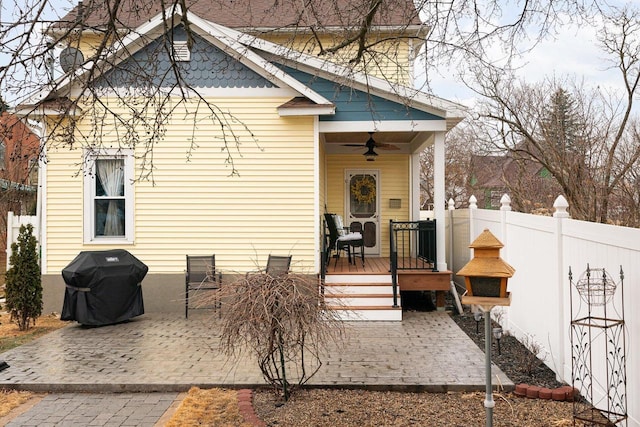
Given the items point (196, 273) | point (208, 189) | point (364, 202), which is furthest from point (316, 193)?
point (364, 202)

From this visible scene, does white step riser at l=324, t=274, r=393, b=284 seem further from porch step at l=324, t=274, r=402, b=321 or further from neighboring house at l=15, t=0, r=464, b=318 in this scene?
neighboring house at l=15, t=0, r=464, b=318

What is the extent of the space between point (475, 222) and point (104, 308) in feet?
21.1

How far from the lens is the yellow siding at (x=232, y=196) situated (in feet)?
32.0

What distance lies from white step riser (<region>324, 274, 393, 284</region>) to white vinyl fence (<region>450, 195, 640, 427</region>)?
2.06 m

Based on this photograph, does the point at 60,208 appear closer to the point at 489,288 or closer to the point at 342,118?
the point at 342,118

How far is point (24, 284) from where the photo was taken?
8.76m

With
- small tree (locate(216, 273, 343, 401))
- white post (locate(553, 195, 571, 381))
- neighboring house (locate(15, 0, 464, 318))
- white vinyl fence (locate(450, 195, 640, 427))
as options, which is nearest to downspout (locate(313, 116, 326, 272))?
neighboring house (locate(15, 0, 464, 318))

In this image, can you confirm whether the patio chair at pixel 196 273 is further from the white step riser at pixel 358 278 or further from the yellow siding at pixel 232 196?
the white step riser at pixel 358 278

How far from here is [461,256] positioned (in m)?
11.0

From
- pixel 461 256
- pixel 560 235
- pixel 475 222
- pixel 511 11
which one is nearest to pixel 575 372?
pixel 560 235

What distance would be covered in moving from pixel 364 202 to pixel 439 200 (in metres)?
3.27

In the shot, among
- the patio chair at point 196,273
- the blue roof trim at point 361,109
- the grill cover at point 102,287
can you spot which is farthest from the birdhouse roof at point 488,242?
the grill cover at point 102,287

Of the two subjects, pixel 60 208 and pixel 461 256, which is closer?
pixel 60 208

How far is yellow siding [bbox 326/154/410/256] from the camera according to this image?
1306cm
